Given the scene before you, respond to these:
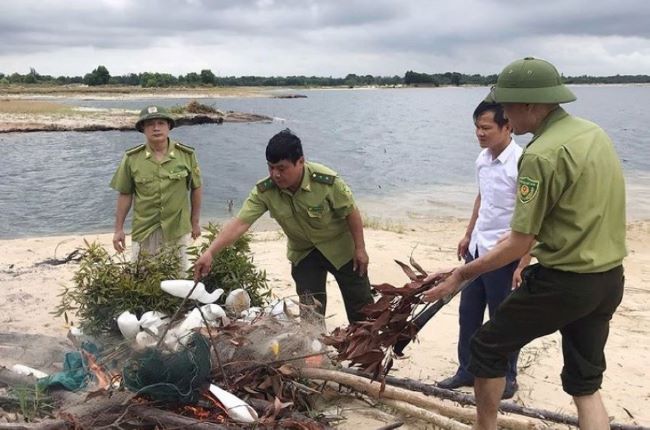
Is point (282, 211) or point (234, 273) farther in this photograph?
point (234, 273)

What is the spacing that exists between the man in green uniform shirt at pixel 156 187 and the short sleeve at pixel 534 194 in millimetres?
3010

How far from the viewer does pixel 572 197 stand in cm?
291

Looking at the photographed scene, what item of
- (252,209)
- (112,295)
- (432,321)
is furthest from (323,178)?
(432,321)

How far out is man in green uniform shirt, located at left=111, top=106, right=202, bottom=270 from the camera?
5172mm

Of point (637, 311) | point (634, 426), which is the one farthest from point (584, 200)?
point (637, 311)

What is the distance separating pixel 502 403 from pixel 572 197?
1580 mm

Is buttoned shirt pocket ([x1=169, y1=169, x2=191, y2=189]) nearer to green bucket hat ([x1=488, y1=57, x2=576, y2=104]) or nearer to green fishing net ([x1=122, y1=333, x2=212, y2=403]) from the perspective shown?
green fishing net ([x1=122, y1=333, x2=212, y2=403])

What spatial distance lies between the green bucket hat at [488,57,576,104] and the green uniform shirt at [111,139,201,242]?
2.97 meters

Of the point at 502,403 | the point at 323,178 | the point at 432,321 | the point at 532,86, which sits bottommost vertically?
the point at 432,321

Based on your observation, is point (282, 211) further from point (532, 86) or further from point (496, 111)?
point (532, 86)

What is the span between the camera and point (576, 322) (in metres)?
3.22

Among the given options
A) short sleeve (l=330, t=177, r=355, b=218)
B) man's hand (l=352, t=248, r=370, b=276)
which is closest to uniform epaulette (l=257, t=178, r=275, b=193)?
short sleeve (l=330, t=177, r=355, b=218)

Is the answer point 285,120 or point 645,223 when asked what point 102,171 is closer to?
point 645,223

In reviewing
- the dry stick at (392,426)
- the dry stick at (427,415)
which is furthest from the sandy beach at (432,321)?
the dry stick at (392,426)
